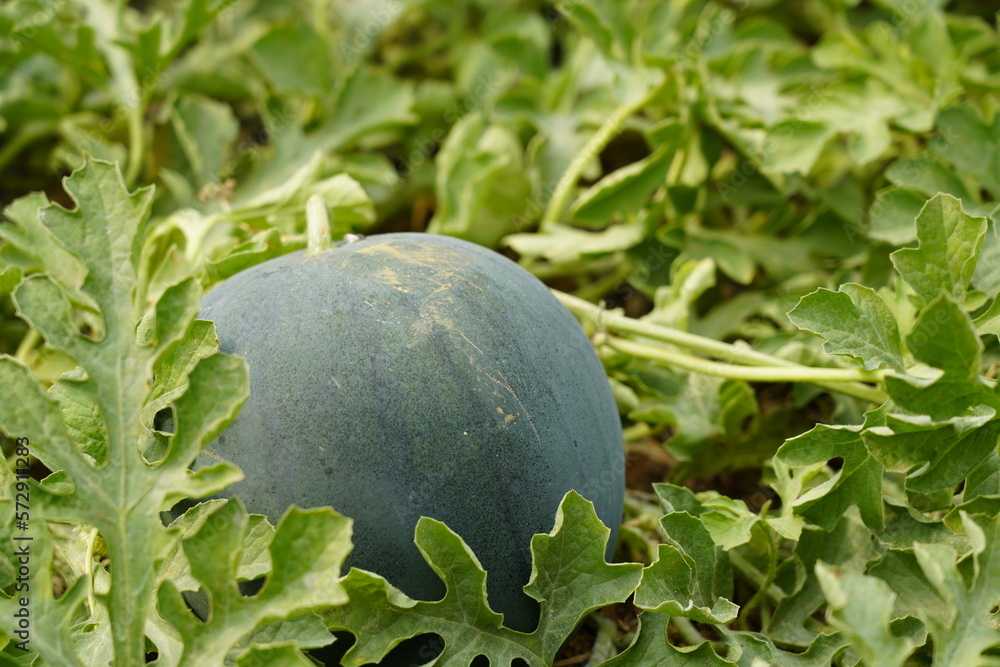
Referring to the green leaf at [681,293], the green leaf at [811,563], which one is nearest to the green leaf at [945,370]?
the green leaf at [811,563]

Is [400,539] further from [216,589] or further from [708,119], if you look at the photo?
[708,119]

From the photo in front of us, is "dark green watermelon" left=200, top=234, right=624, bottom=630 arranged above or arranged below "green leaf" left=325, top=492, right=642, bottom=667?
above

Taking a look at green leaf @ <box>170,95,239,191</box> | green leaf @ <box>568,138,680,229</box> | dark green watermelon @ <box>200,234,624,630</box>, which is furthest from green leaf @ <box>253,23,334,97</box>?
dark green watermelon @ <box>200,234,624,630</box>

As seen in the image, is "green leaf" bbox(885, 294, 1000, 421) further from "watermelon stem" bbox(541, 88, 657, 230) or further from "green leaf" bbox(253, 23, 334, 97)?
"green leaf" bbox(253, 23, 334, 97)

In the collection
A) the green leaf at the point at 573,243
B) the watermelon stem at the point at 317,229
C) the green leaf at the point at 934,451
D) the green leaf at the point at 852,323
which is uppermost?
the watermelon stem at the point at 317,229

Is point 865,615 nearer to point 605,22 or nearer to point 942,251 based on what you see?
point 942,251

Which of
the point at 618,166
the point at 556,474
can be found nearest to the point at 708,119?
the point at 618,166

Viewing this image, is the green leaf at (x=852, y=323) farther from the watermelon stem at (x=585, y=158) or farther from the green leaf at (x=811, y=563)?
the watermelon stem at (x=585, y=158)

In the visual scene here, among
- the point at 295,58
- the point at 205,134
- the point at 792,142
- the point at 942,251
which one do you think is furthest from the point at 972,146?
the point at 205,134
